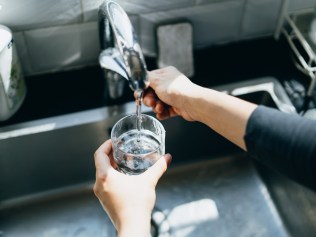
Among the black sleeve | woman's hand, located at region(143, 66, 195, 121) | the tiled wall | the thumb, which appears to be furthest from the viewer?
the tiled wall

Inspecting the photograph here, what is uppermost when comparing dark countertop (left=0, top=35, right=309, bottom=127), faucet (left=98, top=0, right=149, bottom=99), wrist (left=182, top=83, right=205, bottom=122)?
faucet (left=98, top=0, right=149, bottom=99)

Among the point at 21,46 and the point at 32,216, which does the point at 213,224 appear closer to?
the point at 32,216

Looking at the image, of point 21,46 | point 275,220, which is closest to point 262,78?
point 275,220

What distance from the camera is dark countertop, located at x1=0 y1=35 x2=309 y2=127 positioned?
102cm

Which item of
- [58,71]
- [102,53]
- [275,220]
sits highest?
[102,53]

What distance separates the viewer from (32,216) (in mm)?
1015

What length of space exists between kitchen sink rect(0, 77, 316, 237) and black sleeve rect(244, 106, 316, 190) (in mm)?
346

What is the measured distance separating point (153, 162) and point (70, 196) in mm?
318

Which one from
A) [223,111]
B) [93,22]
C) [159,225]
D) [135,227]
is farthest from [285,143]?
[93,22]

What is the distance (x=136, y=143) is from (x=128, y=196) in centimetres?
Result: 21

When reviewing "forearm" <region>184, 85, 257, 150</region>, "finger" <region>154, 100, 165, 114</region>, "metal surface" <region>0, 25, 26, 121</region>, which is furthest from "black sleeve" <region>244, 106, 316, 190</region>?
"metal surface" <region>0, 25, 26, 121</region>

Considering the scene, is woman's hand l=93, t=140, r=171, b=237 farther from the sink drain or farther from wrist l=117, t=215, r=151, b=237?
the sink drain

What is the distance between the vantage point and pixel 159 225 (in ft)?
3.27

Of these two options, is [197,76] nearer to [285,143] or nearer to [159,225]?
[159,225]
